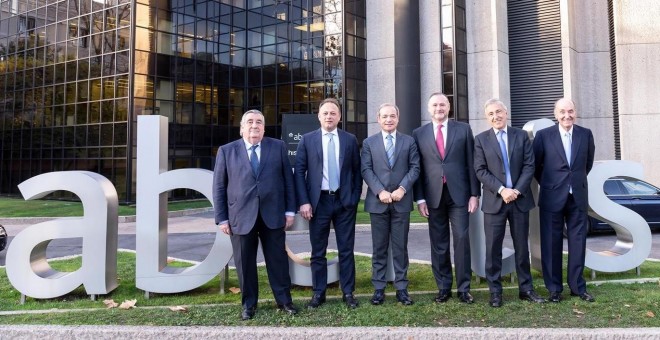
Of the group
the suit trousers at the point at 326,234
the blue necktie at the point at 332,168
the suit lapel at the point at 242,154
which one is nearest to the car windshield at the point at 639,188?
the suit trousers at the point at 326,234

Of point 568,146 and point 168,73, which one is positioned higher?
point 168,73

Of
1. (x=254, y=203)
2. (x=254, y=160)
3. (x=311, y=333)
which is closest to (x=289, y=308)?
(x=311, y=333)

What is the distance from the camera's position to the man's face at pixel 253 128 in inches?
187

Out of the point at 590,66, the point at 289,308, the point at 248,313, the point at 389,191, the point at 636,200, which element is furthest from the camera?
the point at 590,66

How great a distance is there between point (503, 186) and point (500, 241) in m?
0.62

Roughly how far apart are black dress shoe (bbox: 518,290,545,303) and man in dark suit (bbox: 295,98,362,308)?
1.83 meters

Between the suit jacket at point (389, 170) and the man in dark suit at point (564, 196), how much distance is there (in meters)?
1.53

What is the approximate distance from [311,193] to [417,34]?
63.0ft

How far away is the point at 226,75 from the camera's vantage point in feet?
87.5

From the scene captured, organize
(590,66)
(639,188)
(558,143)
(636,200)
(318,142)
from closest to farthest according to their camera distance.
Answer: (318,142) < (558,143) < (636,200) < (639,188) < (590,66)

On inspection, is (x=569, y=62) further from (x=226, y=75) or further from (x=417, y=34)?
(x=226, y=75)

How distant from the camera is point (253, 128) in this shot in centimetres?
476

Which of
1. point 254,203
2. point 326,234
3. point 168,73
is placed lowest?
point 326,234

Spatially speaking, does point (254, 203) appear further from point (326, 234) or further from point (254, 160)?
point (326, 234)
